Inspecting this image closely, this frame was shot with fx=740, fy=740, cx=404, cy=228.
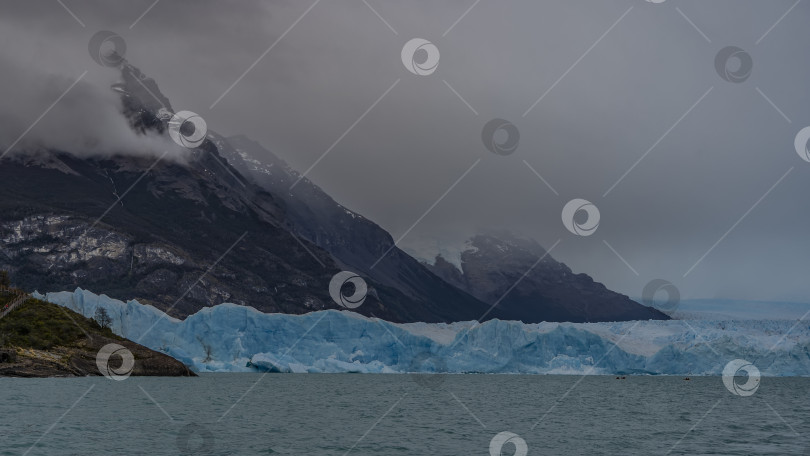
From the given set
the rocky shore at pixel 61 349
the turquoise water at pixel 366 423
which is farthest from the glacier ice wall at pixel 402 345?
the turquoise water at pixel 366 423

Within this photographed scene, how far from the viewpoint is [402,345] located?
12850 cm

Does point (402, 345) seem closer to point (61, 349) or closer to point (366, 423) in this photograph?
point (61, 349)

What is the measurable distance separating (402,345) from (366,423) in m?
80.6

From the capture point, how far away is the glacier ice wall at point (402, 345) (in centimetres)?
12162

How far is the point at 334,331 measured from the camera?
420 feet

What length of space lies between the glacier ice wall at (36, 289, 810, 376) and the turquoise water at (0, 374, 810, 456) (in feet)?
144

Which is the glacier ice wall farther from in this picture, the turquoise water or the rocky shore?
the turquoise water

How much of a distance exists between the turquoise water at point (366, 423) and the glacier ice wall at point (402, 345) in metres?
43.9

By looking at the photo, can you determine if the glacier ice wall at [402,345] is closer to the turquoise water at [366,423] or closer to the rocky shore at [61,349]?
the rocky shore at [61,349]

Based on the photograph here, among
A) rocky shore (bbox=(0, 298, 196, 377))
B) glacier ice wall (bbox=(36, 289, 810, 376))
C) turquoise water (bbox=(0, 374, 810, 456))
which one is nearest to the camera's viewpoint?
turquoise water (bbox=(0, 374, 810, 456))

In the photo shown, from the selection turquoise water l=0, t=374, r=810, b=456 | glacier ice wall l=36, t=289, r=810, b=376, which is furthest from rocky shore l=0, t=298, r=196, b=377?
glacier ice wall l=36, t=289, r=810, b=376

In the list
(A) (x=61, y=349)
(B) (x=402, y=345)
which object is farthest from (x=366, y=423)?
(B) (x=402, y=345)

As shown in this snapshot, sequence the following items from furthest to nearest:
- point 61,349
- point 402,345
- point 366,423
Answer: point 402,345 → point 61,349 → point 366,423

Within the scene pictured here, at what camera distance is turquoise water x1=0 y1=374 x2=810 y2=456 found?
3591 cm
